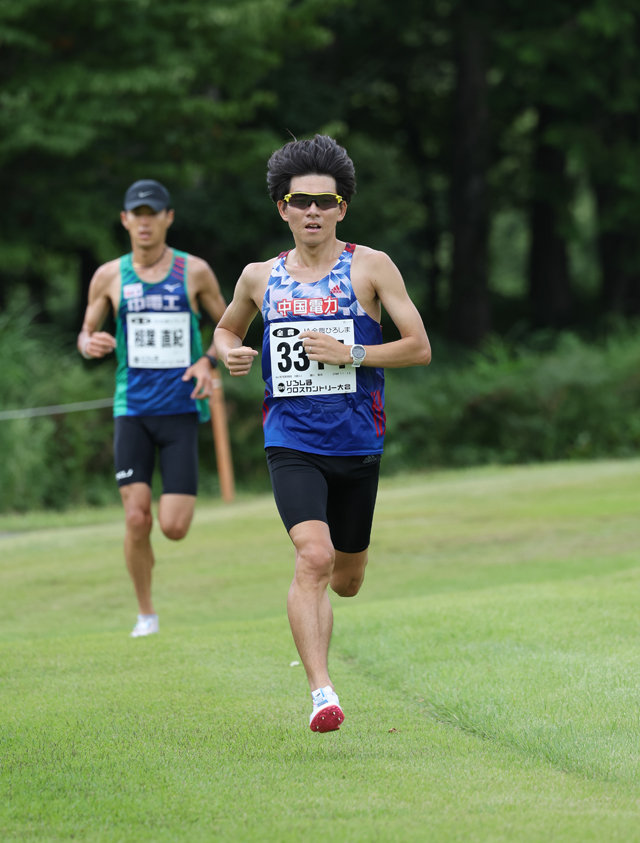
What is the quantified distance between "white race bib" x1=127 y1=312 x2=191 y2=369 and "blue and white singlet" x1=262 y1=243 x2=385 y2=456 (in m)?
2.75

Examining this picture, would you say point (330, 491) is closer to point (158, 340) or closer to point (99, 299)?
point (158, 340)

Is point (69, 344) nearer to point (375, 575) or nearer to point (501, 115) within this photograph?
point (375, 575)

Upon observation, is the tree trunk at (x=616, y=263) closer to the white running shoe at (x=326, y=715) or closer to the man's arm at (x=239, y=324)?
the man's arm at (x=239, y=324)

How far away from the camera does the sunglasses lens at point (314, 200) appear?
5.87 meters

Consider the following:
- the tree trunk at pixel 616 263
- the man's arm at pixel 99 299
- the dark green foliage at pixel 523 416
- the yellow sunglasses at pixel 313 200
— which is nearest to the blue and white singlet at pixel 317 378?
the yellow sunglasses at pixel 313 200

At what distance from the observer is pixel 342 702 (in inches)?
248

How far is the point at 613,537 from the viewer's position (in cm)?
1258

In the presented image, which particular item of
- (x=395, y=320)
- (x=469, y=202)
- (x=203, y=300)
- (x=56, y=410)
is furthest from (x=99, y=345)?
(x=469, y=202)

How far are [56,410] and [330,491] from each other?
11991 mm

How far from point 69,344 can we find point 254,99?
220 inches

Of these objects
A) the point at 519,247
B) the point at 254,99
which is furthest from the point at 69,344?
the point at 519,247

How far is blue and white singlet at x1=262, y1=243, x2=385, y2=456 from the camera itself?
5.82m

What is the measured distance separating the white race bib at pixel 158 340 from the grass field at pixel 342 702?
5.59 ft

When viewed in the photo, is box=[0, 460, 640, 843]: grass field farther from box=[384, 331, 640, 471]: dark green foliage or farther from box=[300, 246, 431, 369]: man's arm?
box=[384, 331, 640, 471]: dark green foliage
